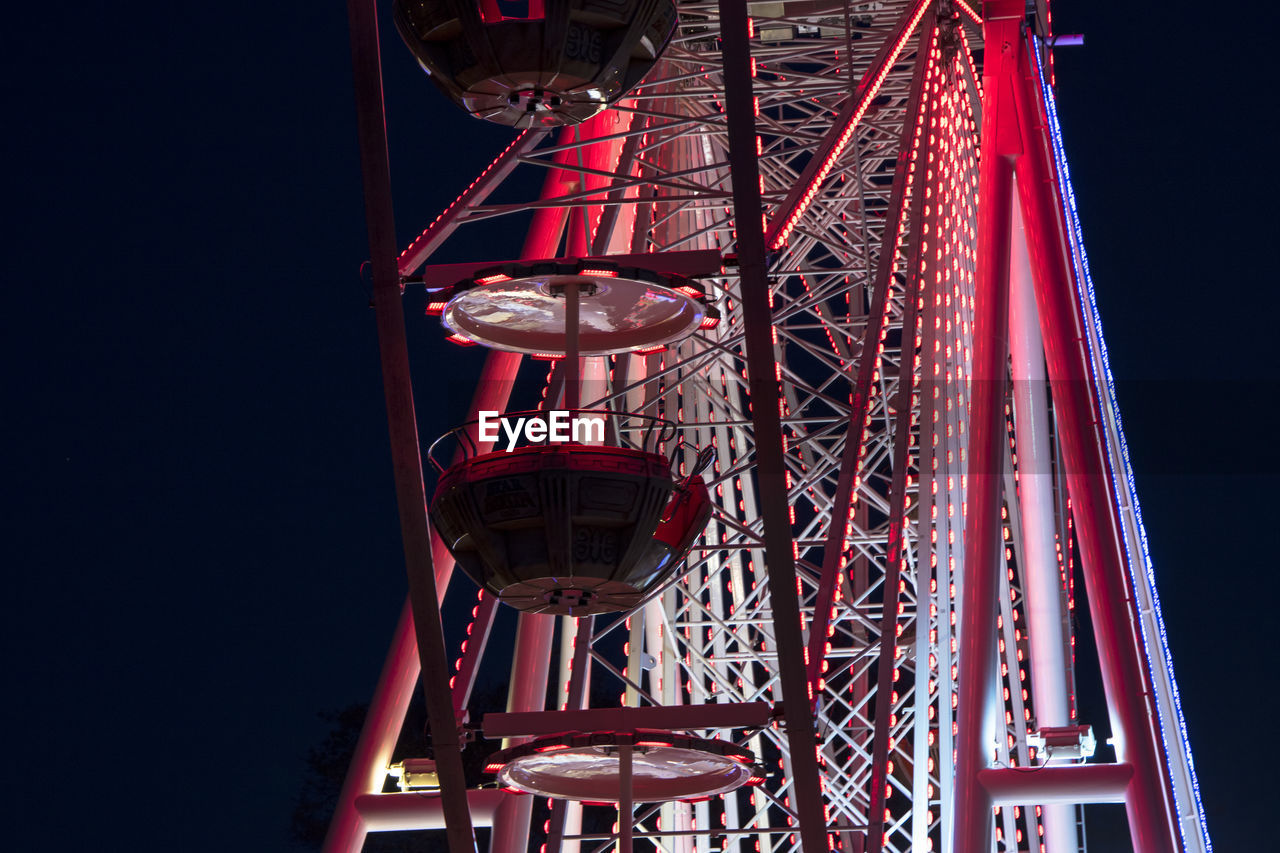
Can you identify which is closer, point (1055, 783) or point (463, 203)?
point (1055, 783)

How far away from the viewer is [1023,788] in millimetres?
16750

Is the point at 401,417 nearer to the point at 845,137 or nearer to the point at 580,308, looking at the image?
the point at 580,308

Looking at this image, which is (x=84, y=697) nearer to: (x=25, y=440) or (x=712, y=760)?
(x=25, y=440)

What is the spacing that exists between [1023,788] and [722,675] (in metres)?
6.79

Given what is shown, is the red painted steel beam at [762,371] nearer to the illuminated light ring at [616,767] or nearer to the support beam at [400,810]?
the illuminated light ring at [616,767]

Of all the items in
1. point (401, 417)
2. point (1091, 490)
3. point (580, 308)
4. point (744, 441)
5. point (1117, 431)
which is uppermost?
point (744, 441)

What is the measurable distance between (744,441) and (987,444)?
21.4 ft

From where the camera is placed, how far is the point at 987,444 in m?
18.6

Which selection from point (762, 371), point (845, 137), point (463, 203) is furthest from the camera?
point (845, 137)

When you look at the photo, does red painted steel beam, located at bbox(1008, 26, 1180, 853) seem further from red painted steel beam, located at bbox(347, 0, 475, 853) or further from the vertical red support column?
red painted steel beam, located at bbox(347, 0, 475, 853)

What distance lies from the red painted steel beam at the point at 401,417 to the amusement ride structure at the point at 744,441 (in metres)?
0.02

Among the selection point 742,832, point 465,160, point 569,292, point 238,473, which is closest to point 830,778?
point 742,832

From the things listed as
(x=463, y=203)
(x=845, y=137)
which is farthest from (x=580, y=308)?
(x=845, y=137)

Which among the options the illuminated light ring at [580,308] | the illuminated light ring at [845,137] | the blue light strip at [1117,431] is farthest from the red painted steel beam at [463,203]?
the blue light strip at [1117,431]
